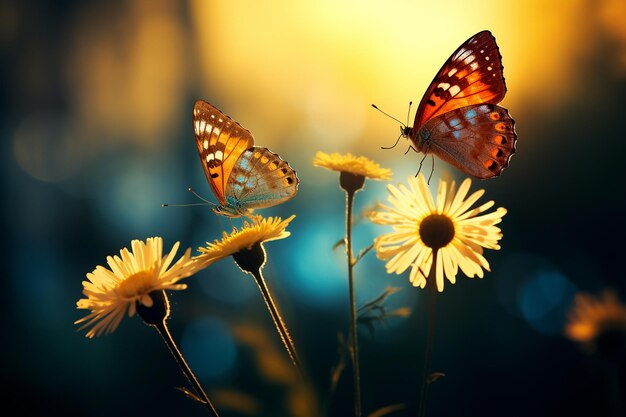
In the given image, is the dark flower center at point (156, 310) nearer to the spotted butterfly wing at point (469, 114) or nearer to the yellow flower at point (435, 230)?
the yellow flower at point (435, 230)

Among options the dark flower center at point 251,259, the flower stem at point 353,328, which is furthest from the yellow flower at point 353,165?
the dark flower center at point 251,259

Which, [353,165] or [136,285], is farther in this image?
[353,165]

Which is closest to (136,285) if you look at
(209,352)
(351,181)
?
(351,181)

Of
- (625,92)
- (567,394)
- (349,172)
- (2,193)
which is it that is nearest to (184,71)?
(2,193)

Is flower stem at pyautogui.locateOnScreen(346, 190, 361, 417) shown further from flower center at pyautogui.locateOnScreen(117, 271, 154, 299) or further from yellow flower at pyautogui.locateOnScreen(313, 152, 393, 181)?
flower center at pyautogui.locateOnScreen(117, 271, 154, 299)

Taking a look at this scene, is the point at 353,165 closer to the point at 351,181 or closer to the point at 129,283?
the point at 351,181

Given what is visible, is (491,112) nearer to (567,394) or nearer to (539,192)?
(567,394)
